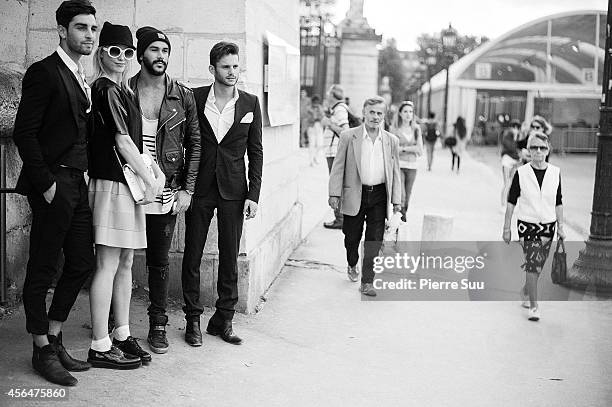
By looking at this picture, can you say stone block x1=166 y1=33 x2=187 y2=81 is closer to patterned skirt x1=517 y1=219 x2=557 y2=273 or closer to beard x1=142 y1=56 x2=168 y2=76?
beard x1=142 y1=56 x2=168 y2=76

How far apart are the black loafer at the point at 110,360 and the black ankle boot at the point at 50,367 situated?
0.28 meters

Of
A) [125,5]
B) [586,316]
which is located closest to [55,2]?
[125,5]

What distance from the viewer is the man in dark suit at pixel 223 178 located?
546 centimetres

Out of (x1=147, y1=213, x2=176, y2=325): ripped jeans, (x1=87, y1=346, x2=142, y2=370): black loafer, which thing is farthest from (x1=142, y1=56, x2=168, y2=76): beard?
(x1=87, y1=346, x2=142, y2=370): black loafer

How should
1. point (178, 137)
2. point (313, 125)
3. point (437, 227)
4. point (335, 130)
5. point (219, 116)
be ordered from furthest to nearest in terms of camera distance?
1. point (313, 125)
2. point (335, 130)
3. point (437, 227)
4. point (219, 116)
5. point (178, 137)

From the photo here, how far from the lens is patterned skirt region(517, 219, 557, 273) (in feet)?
22.9

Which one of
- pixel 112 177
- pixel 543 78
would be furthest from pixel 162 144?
pixel 543 78

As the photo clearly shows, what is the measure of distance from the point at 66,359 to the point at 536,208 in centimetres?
426

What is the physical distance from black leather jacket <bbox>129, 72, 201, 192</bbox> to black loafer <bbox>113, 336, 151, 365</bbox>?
1.03 meters

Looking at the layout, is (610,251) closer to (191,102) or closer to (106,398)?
(191,102)

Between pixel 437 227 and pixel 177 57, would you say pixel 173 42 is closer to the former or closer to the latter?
pixel 177 57

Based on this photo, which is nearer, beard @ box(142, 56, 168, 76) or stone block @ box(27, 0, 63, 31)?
beard @ box(142, 56, 168, 76)

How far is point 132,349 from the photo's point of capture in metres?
4.96

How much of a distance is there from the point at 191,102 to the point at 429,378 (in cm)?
244
